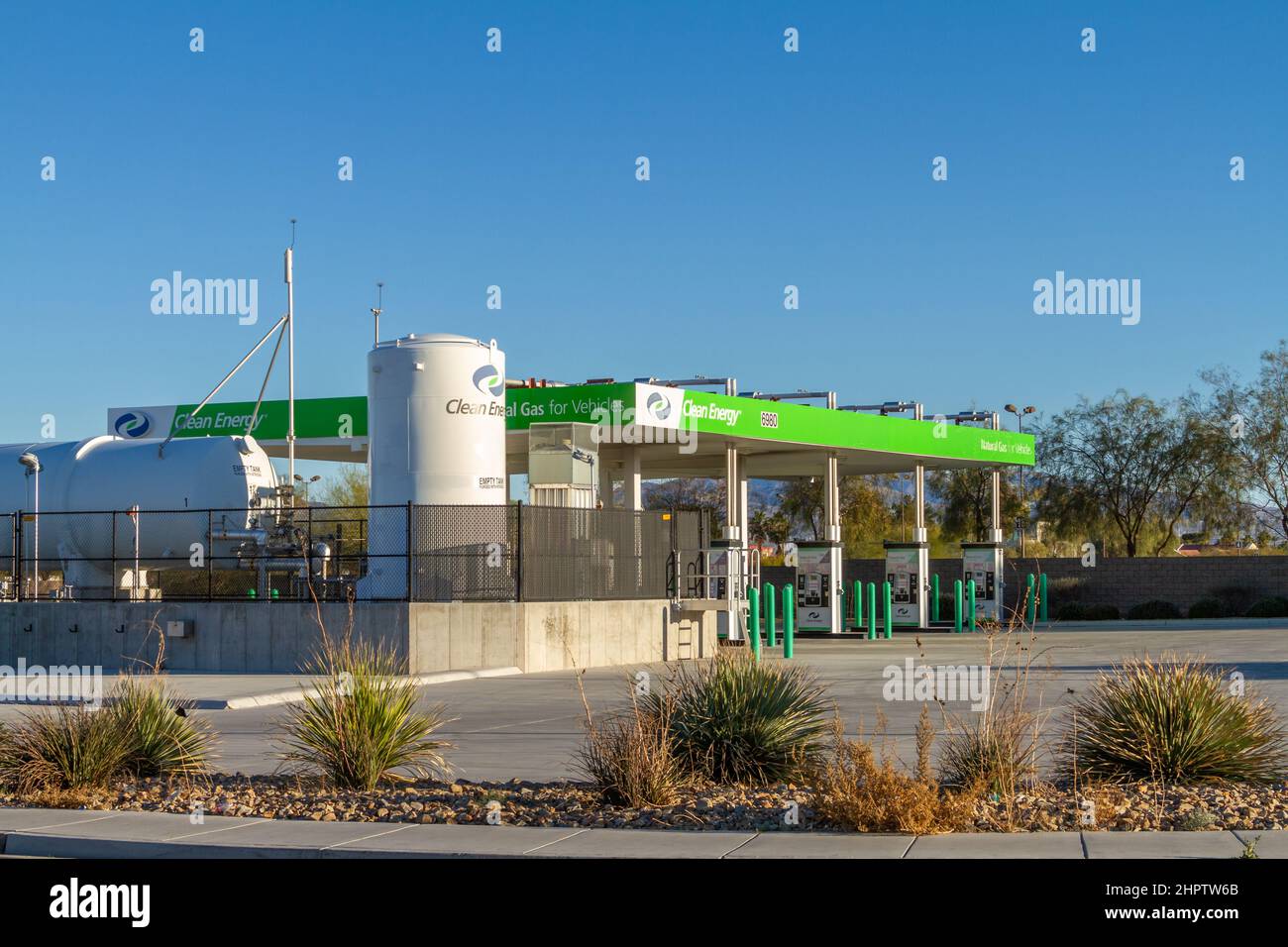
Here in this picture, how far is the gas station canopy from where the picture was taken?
33406 mm

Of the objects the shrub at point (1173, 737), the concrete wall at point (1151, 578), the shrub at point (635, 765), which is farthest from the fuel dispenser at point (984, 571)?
the shrub at point (635, 765)

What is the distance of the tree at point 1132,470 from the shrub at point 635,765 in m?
51.4

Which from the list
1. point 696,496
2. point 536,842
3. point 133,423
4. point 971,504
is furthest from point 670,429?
point 696,496

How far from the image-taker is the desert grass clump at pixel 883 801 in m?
10.2

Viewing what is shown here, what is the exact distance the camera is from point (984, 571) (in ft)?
149

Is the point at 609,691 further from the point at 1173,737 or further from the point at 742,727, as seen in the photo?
the point at 1173,737

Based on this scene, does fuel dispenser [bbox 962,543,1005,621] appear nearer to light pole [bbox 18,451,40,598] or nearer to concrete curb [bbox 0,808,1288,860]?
light pole [bbox 18,451,40,598]

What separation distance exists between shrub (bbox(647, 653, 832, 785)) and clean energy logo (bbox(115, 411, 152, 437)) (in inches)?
1169

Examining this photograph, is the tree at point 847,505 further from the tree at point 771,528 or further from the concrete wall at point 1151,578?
the concrete wall at point 1151,578

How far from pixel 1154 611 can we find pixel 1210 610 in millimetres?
1674
